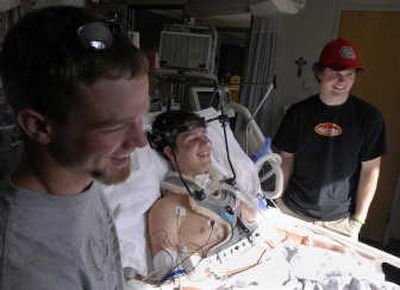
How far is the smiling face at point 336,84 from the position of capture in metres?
1.85

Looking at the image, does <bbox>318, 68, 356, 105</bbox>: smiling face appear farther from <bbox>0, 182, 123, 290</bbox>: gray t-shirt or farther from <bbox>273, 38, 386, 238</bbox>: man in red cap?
<bbox>0, 182, 123, 290</bbox>: gray t-shirt

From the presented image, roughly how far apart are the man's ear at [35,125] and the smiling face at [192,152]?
1.22m

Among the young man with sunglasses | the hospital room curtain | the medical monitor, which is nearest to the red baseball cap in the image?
the medical monitor

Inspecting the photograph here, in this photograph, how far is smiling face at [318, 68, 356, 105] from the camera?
185 cm

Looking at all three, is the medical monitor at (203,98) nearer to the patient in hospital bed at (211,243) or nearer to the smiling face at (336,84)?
the patient in hospital bed at (211,243)

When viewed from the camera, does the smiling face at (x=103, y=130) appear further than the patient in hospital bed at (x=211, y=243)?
No

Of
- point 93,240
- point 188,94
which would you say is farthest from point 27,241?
point 188,94

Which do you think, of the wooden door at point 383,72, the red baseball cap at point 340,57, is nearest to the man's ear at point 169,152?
the red baseball cap at point 340,57

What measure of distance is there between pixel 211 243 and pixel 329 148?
0.79m

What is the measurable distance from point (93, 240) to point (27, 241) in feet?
0.54

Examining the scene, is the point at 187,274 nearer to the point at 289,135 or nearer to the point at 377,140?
the point at 289,135

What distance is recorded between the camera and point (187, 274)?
4.91ft

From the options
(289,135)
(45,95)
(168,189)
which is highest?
(45,95)

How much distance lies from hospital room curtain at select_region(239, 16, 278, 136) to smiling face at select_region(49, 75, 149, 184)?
2803 millimetres
